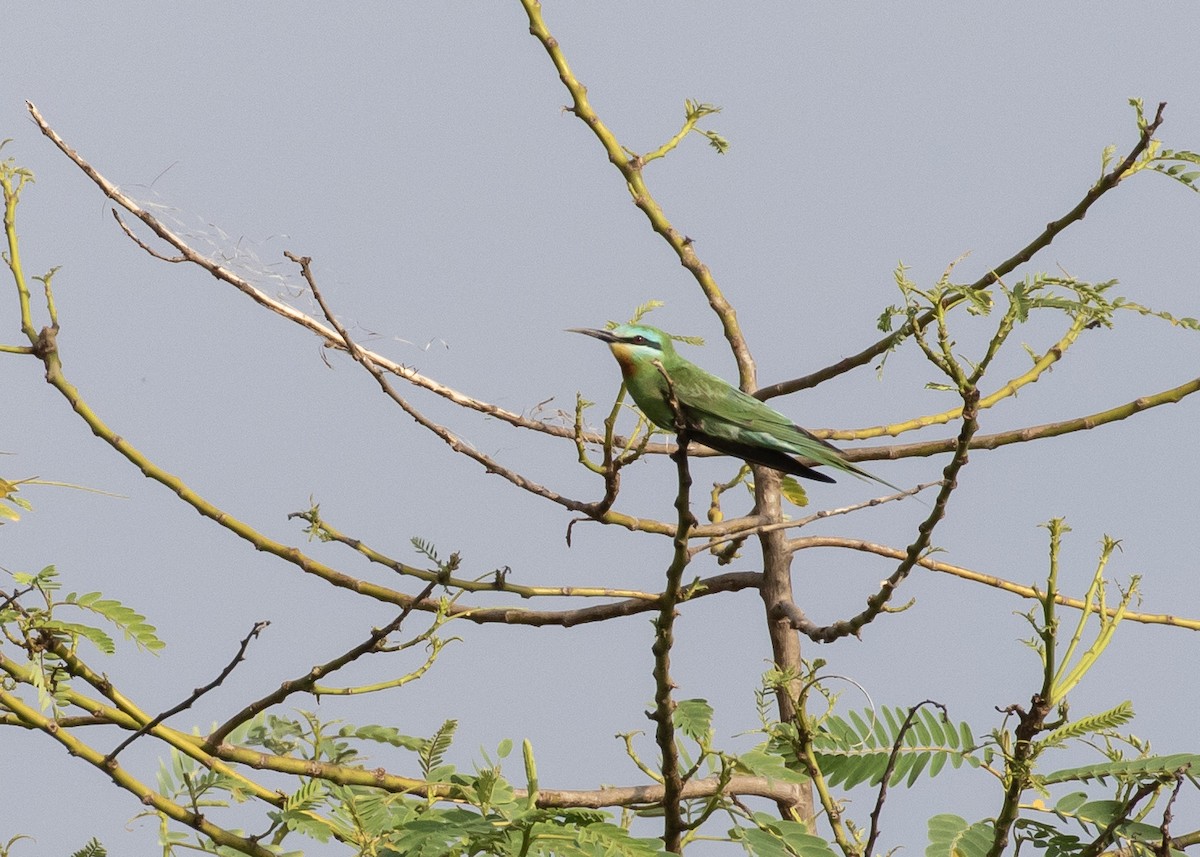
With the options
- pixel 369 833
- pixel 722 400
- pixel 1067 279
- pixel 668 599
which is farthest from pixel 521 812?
pixel 722 400

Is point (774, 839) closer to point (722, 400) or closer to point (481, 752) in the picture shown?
point (481, 752)

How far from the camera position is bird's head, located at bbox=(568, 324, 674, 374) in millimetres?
4062

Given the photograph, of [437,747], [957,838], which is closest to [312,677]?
[437,747]

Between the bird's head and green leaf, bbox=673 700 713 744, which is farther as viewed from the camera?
the bird's head

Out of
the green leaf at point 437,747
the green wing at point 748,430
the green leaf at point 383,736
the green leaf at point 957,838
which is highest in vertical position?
the green wing at point 748,430

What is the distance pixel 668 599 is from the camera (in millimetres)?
2611

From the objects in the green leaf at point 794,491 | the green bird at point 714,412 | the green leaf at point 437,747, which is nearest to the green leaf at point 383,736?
the green leaf at point 437,747

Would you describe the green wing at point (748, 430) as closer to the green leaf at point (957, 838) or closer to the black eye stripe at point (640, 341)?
the black eye stripe at point (640, 341)

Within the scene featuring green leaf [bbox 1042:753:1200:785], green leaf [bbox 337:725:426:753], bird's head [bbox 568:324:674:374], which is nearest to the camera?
green leaf [bbox 1042:753:1200:785]

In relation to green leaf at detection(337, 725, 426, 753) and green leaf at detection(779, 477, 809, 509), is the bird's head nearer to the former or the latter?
green leaf at detection(779, 477, 809, 509)

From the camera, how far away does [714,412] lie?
12.6 feet

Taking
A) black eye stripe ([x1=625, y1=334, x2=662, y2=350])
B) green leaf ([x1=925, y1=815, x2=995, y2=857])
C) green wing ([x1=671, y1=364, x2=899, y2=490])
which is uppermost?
black eye stripe ([x1=625, y1=334, x2=662, y2=350])

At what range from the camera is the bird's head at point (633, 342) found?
406cm

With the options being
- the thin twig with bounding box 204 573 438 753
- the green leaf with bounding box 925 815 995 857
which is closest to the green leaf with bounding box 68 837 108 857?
the thin twig with bounding box 204 573 438 753
